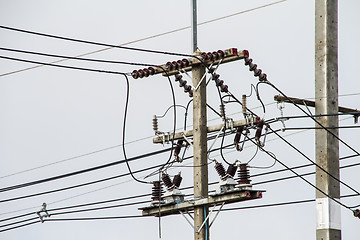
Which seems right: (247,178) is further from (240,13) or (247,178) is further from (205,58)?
(240,13)

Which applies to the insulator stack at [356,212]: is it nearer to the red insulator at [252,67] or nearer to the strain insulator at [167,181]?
the red insulator at [252,67]

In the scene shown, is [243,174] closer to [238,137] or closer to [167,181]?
[238,137]

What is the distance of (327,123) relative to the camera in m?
19.4

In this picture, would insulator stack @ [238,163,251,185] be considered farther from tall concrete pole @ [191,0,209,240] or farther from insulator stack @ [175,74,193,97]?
insulator stack @ [175,74,193,97]

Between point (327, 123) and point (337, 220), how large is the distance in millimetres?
1694

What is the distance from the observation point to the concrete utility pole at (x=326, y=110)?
62.7 feet

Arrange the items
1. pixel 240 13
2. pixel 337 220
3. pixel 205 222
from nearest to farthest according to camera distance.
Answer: pixel 337 220 → pixel 205 222 → pixel 240 13

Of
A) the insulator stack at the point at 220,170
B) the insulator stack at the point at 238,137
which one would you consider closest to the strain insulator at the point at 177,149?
the insulator stack at the point at 220,170

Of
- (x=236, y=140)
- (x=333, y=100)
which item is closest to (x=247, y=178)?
(x=236, y=140)

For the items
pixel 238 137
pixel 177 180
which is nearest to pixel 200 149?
pixel 238 137

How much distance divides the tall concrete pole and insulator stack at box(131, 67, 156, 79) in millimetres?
972

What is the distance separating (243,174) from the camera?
20375mm

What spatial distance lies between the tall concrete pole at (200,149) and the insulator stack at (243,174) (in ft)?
2.73

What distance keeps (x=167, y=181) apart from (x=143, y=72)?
2.25 metres
